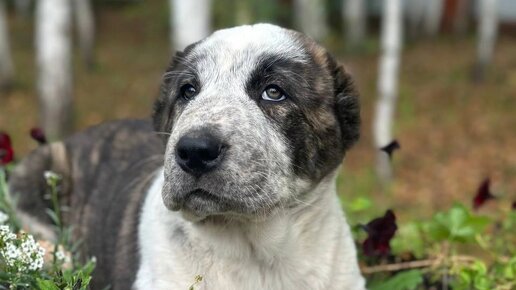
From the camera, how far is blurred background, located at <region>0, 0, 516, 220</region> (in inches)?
617

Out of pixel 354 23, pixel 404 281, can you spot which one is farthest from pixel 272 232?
pixel 354 23

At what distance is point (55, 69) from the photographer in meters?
16.6

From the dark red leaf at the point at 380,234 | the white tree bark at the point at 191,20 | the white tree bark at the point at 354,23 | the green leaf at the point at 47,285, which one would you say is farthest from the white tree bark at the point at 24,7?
the green leaf at the point at 47,285

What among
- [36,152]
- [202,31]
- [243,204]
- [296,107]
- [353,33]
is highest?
[296,107]

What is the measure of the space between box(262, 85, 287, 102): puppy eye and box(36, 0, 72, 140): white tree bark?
13049 mm

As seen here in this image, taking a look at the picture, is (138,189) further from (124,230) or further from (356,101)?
(356,101)

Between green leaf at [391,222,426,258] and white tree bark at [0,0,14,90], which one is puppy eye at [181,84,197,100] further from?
white tree bark at [0,0,14,90]

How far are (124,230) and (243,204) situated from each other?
140 centimetres

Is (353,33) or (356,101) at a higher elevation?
(356,101)

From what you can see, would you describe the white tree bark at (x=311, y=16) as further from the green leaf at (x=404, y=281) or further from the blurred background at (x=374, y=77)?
the green leaf at (x=404, y=281)

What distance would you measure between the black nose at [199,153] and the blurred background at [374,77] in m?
1.33

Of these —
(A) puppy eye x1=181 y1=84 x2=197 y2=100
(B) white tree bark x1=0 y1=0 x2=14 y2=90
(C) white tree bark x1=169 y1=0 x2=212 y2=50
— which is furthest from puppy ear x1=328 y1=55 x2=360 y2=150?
(B) white tree bark x1=0 y1=0 x2=14 y2=90

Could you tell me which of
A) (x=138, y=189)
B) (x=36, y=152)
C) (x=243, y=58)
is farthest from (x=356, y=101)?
(x=36, y=152)

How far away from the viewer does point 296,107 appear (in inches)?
145
